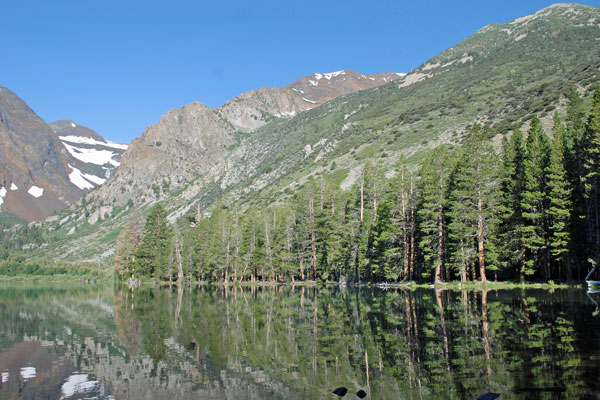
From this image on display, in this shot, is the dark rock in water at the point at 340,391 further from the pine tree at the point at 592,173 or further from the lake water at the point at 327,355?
the pine tree at the point at 592,173

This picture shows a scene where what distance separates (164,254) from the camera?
377 ft

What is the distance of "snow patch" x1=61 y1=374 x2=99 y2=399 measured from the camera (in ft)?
51.8

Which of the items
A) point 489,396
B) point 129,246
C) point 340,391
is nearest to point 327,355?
point 340,391

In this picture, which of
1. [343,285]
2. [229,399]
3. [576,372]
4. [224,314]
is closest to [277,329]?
[224,314]

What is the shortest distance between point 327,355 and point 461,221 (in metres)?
38.3

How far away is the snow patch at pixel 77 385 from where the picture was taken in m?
15.8

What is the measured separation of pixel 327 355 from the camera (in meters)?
18.8

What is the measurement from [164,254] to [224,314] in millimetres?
82387

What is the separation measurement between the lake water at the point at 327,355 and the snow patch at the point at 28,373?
8 cm

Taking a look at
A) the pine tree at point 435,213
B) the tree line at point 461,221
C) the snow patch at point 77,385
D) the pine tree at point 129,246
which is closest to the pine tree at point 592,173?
the tree line at point 461,221

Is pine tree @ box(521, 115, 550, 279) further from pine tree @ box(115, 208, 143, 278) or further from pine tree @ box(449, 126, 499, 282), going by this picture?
pine tree @ box(115, 208, 143, 278)

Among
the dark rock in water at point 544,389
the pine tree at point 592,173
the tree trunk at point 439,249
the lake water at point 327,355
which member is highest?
the pine tree at point 592,173

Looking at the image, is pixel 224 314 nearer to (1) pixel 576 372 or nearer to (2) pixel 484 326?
(2) pixel 484 326

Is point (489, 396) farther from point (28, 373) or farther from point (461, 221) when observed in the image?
point (461, 221)
